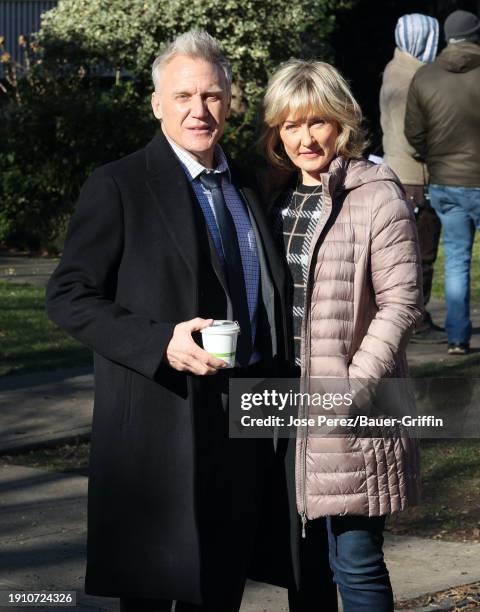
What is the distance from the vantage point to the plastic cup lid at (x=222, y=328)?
308 cm

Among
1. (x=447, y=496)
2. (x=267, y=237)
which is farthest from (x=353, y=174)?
(x=447, y=496)

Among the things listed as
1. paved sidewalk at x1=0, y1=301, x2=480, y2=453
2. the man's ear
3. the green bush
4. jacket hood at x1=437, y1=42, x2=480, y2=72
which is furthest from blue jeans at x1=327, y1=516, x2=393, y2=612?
the green bush

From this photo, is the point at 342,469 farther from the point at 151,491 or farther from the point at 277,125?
the point at 277,125

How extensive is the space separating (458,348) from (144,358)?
5.77m

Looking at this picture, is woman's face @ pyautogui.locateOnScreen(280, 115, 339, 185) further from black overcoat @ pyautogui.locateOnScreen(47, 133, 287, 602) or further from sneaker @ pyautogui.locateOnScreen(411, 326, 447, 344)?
sneaker @ pyautogui.locateOnScreen(411, 326, 447, 344)

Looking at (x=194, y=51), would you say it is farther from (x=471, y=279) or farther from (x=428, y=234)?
(x=471, y=279)

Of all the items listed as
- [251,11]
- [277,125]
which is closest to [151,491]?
[277,125]

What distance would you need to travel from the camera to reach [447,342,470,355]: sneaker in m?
8.76

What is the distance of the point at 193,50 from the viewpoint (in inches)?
134

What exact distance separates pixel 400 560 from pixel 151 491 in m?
1.80

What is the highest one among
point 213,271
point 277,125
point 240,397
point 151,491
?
point 277,125

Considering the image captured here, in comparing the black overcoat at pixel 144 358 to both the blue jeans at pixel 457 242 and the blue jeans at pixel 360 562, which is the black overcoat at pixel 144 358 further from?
the blue jeans at pixel 457 242

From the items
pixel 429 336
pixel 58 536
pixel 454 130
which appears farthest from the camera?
pixel 429 336

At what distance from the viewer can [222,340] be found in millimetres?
3084
